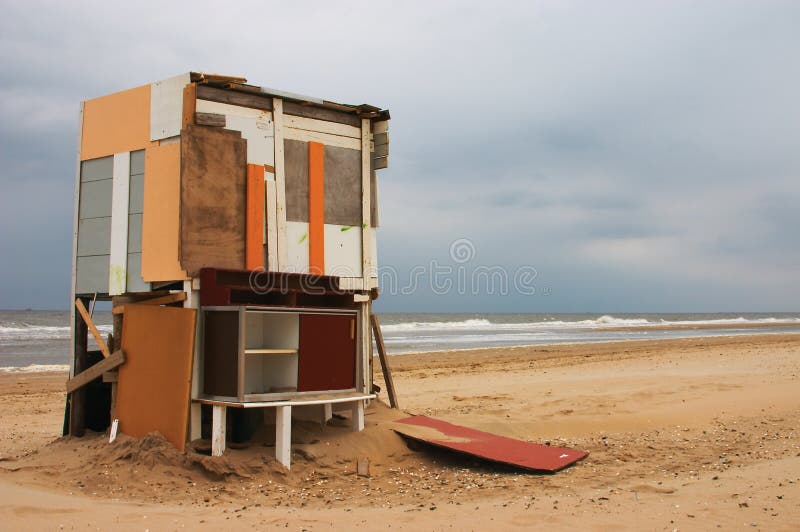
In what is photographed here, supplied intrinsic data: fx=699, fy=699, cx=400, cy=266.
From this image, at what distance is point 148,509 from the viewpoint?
6359 millimetres

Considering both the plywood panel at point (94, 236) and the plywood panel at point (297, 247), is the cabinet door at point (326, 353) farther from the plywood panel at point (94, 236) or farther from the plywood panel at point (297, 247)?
the plywood panel at point (94, 236)

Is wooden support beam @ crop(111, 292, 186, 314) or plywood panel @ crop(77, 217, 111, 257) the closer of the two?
wooden support beam @ crop(111, 292, 186, 314)

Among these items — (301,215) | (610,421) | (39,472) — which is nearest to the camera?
(39,472)

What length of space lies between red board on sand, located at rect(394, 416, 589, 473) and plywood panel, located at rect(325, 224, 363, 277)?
85.9 inches

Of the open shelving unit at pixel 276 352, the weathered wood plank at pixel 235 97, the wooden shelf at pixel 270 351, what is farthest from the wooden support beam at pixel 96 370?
the weathered wood plank at pixel 235 97

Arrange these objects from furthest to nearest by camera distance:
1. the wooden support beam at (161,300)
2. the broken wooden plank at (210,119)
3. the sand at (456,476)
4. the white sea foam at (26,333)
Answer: the white sea foam at (26,333)
the broken wooden plank at (210,119)
the wooden support beam at (161,300)
the sand at (456,476)

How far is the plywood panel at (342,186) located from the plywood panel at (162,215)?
2.05m

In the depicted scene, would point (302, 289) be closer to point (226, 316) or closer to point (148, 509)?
point (226, 316)

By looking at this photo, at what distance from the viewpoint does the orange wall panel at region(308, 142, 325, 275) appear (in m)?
9.15

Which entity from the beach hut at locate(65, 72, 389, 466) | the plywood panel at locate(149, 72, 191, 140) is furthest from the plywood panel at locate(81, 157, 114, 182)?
the plywood panel at locate(149, 72, 191, 140)

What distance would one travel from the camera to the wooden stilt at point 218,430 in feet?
24.9

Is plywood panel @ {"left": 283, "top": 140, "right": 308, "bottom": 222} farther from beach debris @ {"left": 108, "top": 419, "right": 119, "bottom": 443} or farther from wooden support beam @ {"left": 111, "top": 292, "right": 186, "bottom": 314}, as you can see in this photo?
beach debris @ {"left": 108, "top": 419, "right": 119, "bottom": 443}

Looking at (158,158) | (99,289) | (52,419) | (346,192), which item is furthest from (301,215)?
(52,419)

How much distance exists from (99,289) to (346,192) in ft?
11.3
